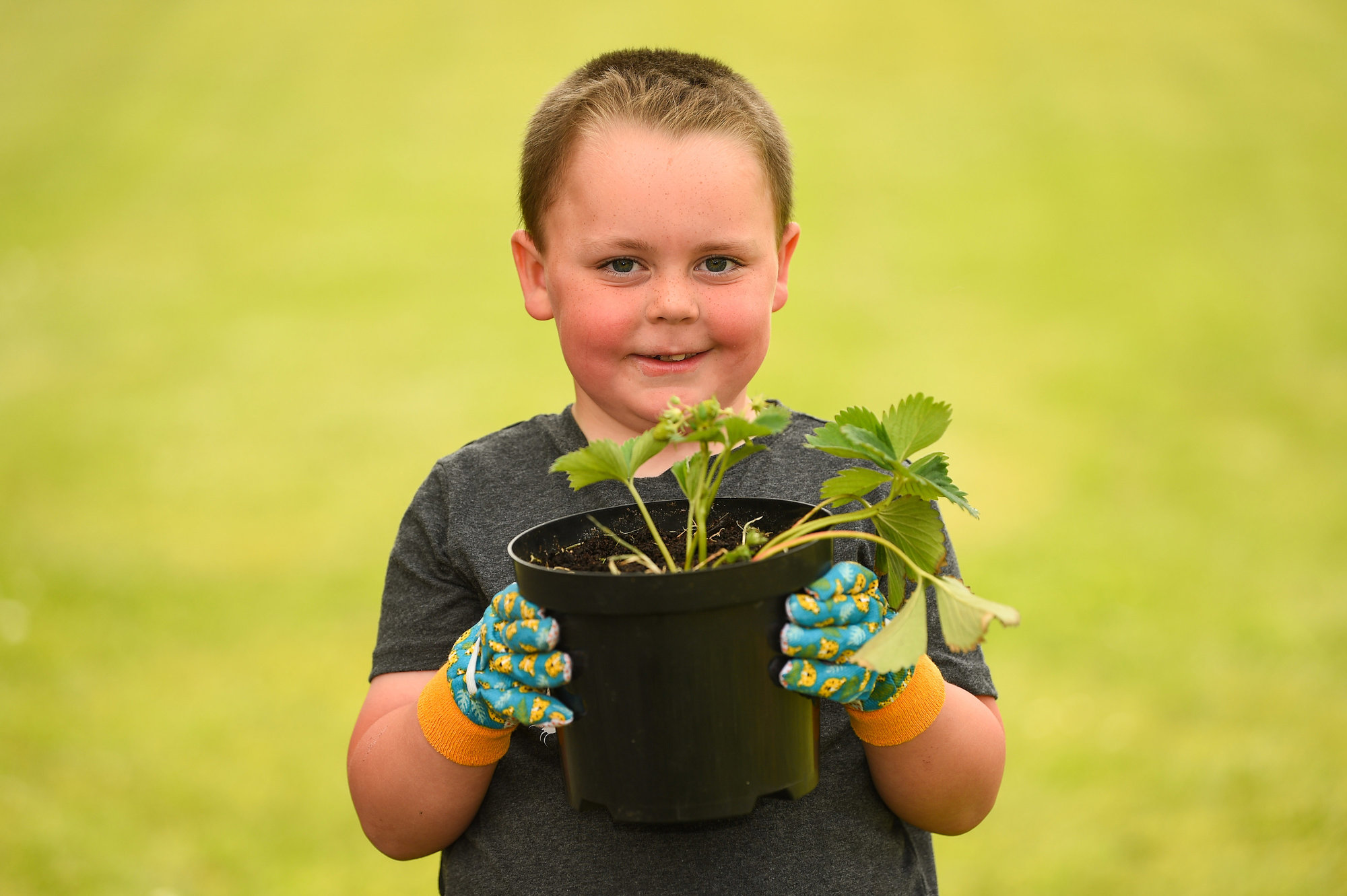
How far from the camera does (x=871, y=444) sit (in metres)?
0.85

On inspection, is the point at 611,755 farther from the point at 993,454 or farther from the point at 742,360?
the point at 993,454

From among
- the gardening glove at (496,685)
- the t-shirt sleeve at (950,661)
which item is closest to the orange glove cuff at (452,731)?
the gardening glove at (496,685)

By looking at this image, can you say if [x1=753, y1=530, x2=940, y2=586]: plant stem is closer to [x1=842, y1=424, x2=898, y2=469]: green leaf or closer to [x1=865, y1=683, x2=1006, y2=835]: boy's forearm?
[x1=842, y1=424, x2=898, y2=469]: green leaf

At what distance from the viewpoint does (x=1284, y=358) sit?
4625mm

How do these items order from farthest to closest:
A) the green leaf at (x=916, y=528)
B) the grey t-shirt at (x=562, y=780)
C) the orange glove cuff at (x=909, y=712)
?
the grey t-shirt at (x=562, y=780) → the orange glove cuff at (x=909, y=712) → the green leaf at (x=916, y=528)

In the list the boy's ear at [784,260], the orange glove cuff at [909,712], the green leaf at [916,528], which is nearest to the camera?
the green leaf at [916,528]

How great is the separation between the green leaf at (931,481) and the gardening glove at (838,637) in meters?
0.08

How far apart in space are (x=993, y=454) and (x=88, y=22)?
4.75 meters

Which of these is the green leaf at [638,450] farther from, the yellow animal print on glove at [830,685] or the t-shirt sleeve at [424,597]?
the t-shirt sleeve at [424,597]

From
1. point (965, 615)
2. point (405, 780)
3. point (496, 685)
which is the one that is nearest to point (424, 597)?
point (405, 780)

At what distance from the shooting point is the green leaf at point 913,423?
0.89 metres

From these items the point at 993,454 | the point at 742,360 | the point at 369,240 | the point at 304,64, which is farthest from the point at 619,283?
the point at 304,64

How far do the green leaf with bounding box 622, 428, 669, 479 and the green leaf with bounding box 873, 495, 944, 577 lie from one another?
0.19 m

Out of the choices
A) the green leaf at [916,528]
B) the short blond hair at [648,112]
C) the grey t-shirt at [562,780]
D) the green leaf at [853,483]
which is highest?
the short blond hair at [648,112]
